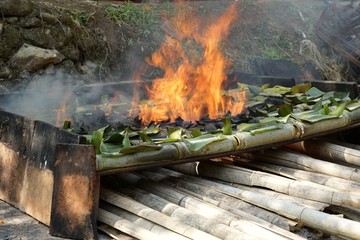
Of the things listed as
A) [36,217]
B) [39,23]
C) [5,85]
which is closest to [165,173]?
[36,217]

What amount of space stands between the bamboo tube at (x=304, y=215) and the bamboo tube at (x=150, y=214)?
0.82 meters

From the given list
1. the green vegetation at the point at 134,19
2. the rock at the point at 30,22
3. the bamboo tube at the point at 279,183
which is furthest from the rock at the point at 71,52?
the bamboo tube at the point at 279,183

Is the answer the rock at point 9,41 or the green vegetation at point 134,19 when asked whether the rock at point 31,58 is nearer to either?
the rock at point 9,41

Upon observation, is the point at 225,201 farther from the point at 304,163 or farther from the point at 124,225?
the point at 304,163

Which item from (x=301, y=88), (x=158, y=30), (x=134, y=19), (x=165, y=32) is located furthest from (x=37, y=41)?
(x=301, y=88)

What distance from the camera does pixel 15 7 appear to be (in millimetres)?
9383

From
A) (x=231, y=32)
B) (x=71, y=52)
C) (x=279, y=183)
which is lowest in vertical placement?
(x=279, y=183)

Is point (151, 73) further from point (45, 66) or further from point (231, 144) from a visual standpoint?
point (231, 144)

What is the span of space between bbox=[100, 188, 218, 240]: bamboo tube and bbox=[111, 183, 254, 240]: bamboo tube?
0.13m

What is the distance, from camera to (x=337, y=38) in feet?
39.6

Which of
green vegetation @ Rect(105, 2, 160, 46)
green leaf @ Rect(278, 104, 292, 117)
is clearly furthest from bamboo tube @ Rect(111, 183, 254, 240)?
green vegetation @ Rect(105, 2, 160, 46)

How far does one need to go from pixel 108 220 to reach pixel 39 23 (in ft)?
19.5

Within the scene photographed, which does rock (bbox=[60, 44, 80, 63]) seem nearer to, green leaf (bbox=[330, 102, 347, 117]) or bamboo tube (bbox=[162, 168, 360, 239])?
green leaf (bbox=[330, 102, 347, 117])

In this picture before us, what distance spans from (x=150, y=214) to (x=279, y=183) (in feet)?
4.46
